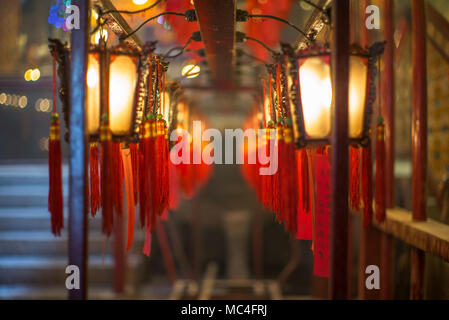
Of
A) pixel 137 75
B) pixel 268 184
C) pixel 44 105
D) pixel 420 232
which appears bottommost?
pixel 420 232

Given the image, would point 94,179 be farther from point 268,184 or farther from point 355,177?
point 355,177

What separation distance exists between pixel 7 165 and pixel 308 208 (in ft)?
21.4

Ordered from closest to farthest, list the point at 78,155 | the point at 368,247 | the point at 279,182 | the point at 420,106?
the point at 78,155
the point at 279,182
the point at 420,106
the point at 368,247

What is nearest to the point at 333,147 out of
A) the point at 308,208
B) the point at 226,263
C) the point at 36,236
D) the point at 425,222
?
the point at 308,208

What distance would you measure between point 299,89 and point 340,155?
14.4 inches

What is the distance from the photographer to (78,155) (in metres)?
1.51

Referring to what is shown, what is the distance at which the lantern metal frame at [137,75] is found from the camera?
63.4 inches

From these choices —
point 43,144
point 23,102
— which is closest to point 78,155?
point 23,102

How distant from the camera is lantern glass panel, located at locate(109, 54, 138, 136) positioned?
67.3 inches

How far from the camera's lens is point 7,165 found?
647cm

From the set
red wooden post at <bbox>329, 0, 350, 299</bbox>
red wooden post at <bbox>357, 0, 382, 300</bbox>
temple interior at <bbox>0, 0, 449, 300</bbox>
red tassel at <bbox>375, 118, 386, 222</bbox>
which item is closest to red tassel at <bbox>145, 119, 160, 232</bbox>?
temple interior at <bbox>0, 0, 449, 300</bbox>

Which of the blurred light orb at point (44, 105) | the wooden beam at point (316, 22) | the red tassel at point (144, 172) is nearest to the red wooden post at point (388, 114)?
the wooden beam at point (316, 22)

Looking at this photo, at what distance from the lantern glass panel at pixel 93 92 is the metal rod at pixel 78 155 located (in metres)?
0.09

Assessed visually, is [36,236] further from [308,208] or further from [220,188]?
[220,188]
